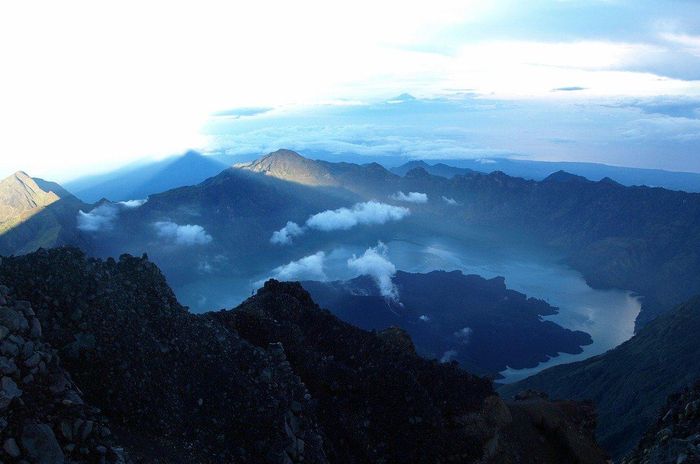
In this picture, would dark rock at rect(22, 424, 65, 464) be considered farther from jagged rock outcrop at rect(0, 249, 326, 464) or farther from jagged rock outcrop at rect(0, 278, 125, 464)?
jagged rock outcrop at rect(0, 249, 326, 464)

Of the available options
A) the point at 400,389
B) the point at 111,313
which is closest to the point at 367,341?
the point at 400,389

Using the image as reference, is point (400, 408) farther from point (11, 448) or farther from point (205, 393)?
point (11, 448)

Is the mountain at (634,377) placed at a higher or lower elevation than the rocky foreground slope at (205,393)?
lower

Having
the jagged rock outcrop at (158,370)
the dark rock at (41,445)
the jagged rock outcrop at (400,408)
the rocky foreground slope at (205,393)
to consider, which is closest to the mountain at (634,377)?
the jagged rock outcrop at (400,408)

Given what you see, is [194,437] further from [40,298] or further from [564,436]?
[564,436]

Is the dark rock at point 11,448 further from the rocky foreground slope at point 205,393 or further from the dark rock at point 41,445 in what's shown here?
the dark rock at point 41,445

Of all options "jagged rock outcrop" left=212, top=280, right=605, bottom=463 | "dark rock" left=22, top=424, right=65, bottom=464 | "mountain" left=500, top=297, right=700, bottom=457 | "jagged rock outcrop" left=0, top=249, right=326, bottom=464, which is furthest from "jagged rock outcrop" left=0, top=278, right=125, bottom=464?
"mountain" left=500, top=297, right=700, bottom=457
